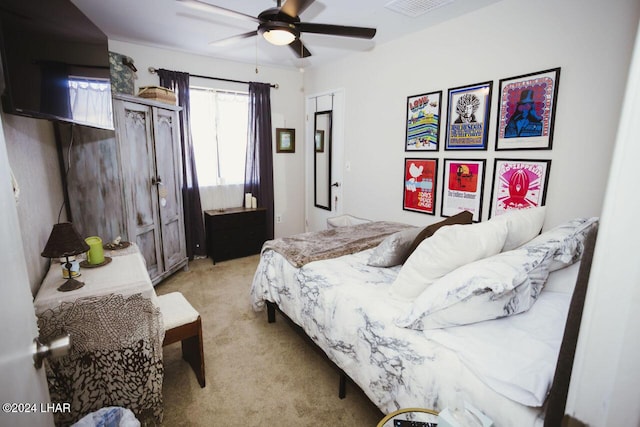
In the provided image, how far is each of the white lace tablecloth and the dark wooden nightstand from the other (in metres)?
2.52

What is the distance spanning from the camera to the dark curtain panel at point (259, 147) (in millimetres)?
4516

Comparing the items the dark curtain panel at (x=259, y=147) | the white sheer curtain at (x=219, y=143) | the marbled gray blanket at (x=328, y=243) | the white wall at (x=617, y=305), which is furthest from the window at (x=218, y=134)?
the white wall at (x=617, y=305)

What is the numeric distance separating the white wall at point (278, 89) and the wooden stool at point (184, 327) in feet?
10.1

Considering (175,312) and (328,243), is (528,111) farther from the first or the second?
(175,312)

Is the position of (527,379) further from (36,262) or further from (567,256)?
(36,262)

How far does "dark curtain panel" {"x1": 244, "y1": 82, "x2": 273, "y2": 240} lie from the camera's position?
14.8 feet

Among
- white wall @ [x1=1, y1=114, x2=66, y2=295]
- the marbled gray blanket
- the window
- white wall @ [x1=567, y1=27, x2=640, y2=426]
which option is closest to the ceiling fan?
white wall @ [x1=1, y1=114, x2=66, y2=295]

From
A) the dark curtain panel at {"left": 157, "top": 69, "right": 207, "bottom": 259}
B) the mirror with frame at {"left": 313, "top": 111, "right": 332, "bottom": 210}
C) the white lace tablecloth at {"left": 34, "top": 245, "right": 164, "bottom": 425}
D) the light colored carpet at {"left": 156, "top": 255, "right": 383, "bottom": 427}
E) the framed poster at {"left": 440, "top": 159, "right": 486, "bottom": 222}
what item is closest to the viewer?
the white lace tablecloth at {"left": 34, "top": 245, "right": 164, "bottom": 425}

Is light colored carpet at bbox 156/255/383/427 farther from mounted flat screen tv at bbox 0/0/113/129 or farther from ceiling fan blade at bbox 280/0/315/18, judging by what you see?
ceiling fan blade at bbox 280/0/315/18

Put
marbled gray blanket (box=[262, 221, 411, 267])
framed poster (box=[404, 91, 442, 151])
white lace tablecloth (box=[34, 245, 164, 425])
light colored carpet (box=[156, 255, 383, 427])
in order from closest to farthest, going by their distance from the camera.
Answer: white lace tablecloth (box=[34, 245, 164, 425]) → light colored carpet (box=[156, 255, 383, 427]) → marbled gray blanket (box=[262, 221, 411, 267]) → framed poster (box=[404, 91, 442, 151])

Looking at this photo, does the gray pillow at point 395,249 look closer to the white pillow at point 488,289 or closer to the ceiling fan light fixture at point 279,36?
the white pillow at point 488,289

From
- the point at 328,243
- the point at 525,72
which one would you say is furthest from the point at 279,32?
the point at 525,72

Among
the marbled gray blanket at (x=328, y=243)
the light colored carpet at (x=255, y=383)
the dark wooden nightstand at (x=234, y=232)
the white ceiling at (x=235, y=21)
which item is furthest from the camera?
the dark wooden nightstand at (x=234, y=232)

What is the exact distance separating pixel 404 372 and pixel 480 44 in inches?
112
